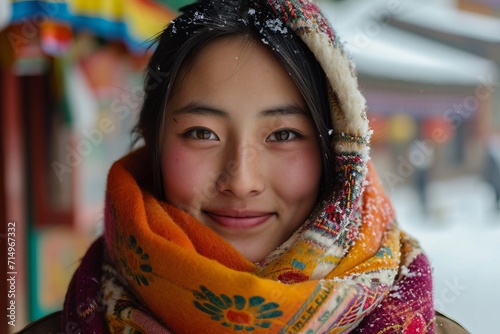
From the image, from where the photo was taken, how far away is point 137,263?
0.80m

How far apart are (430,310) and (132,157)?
57cm

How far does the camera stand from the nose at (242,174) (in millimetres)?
783

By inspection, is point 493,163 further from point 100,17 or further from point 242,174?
point 242,174

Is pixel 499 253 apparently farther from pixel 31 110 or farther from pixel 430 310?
pixel 31 110

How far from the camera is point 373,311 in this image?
834 millimetres

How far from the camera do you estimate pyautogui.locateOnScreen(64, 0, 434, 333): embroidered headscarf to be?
28.9 inches

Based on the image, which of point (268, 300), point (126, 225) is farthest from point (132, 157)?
point (268, 300)

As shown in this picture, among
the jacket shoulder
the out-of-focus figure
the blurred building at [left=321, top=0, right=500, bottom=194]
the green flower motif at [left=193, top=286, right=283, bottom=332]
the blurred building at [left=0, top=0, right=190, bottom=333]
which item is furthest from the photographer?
the out-of-focus figure

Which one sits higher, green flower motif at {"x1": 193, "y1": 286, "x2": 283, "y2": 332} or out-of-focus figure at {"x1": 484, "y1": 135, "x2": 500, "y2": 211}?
green flower motif at {"x1": 193, "y1": 286, "x2": 283, "y2": 332}

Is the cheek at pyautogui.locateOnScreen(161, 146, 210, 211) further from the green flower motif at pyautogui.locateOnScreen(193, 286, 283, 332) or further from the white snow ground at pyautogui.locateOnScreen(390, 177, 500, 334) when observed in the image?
the white snow ground at pyautogui.locateOnScreen(390, 177, 500, 334)

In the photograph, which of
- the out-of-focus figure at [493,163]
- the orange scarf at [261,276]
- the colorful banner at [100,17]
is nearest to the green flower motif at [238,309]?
the orange scarf at [261,276]

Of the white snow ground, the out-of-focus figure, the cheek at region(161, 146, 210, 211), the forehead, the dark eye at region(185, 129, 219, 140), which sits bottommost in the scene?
the white snow ground

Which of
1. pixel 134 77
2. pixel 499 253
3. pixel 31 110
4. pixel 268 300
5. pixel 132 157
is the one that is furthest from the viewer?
pixel 499 253

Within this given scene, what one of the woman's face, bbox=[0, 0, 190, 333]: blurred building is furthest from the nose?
bbox=[0, 0, 190, 333]: blurred building
